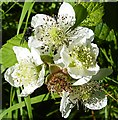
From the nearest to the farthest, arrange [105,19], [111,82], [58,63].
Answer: [58,63], [105,19], [111,82]

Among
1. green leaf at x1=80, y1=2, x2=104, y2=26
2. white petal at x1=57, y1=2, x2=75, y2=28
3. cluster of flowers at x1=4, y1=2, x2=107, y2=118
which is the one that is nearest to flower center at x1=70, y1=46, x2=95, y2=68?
cluster of flowers at x1=4, y1=2, x2=107, y2=118

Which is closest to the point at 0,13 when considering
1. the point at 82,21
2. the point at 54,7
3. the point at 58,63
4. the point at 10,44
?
the point at 54,7

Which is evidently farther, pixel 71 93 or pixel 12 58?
pixel 12 58

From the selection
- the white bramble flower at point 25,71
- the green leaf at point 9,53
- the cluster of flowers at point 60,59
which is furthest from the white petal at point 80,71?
the green leaf at point 9,53

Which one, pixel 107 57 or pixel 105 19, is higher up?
pixel 105 19

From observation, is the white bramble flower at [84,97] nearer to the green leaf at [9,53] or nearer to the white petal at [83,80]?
the white petal at [83,80]

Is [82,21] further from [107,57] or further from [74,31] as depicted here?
[107,57]

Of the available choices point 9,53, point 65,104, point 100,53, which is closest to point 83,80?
point 65,104

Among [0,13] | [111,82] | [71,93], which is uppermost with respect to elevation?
[0,13]
